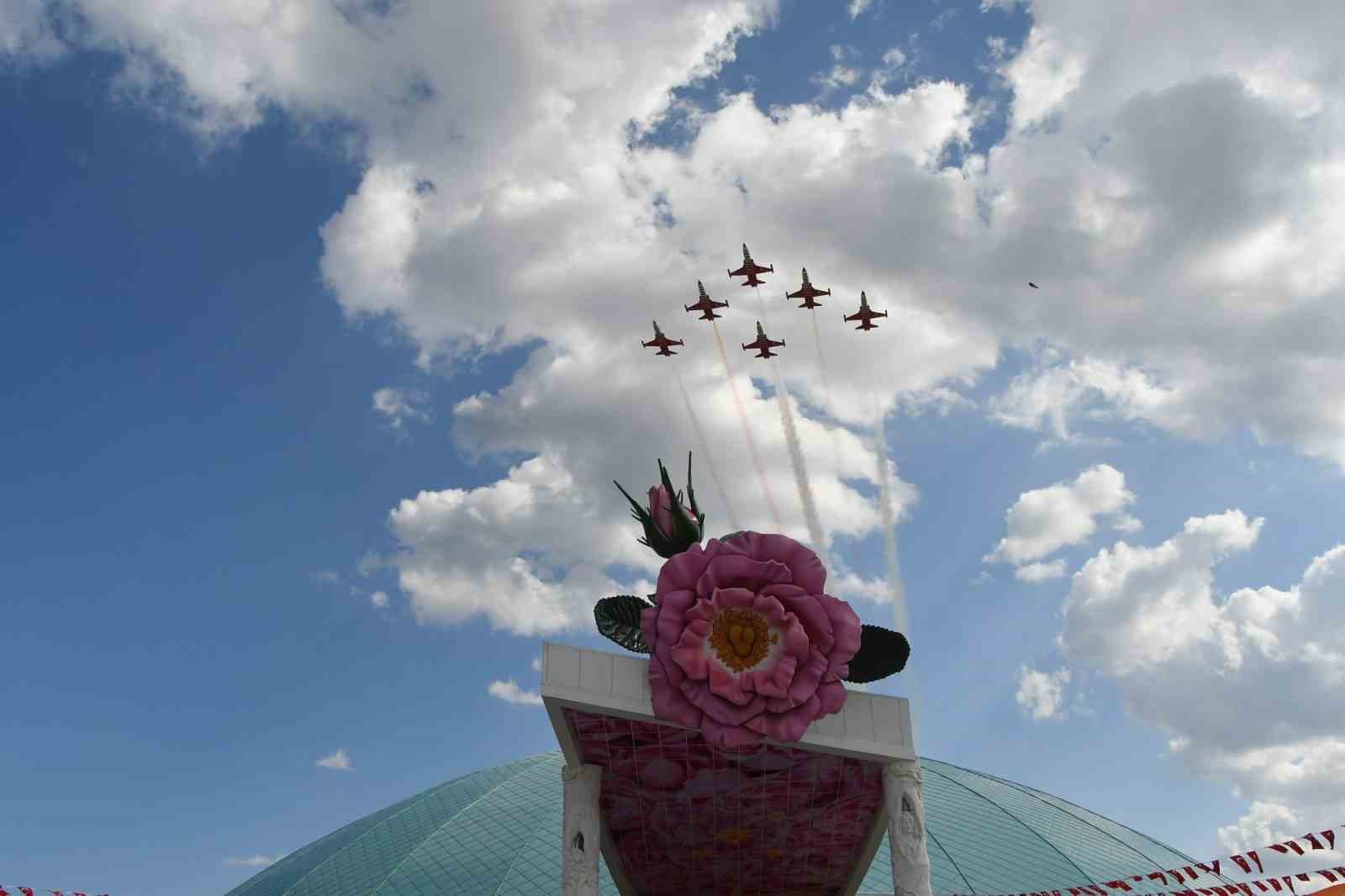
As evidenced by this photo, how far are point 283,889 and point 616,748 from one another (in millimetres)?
25933

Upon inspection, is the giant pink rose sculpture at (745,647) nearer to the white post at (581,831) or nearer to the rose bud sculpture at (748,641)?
the rose bud sculpture at (748,641)

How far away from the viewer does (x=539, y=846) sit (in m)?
36.4

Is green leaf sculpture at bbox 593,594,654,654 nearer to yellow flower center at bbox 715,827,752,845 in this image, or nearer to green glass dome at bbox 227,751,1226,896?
yellow flower center at bbox 715,827,752,845

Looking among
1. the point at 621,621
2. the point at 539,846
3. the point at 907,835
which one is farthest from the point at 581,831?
the point at 539,846

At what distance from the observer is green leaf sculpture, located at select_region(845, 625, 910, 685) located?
19250 millimetres

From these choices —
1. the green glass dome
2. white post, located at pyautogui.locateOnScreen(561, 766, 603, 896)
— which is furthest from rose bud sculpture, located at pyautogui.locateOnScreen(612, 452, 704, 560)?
the green glass dome

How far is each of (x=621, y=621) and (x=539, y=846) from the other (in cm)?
1988

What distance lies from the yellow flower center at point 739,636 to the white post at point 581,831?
4141mm

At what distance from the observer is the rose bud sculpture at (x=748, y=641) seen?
17.5 meters

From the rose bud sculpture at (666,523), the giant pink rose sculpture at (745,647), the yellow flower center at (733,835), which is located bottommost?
the yellow flower center at (733,835)

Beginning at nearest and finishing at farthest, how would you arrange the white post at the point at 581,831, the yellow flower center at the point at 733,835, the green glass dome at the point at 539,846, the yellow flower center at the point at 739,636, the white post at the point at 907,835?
1. the yellow flower center at the point at 739,636
2. the white post at the point at 907,835
3. the white post at the point at 581,831
4. the yellow flower center at the point at 733,835
5. the green glass dome at the point at 539,846

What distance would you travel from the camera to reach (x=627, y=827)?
22.5m

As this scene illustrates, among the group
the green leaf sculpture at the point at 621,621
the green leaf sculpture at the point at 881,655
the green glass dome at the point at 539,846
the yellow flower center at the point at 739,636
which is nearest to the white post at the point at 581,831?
the green leaf sculpture at the point at 621,621

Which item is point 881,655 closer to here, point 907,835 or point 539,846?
point 907,835
